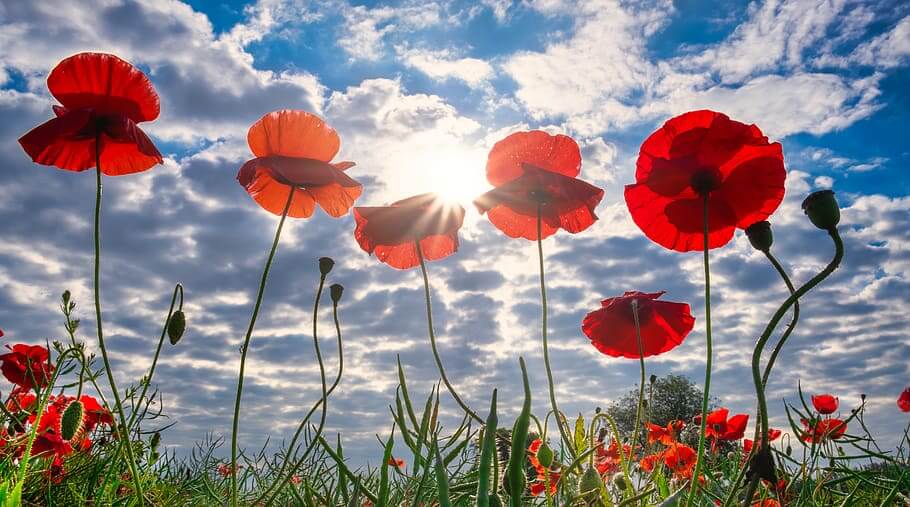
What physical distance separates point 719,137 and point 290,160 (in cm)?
138

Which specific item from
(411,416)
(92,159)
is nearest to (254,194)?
(92,159)

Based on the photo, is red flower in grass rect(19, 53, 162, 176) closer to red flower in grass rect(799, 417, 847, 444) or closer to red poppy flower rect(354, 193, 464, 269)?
red poppy flower rect(354, 193, 464, 269)

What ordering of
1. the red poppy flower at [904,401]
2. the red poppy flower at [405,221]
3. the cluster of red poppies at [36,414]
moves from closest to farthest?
the red poppy flower at [405,221] → the cluster of red poppies at [36,414] → the red poppy flower at [904,401]

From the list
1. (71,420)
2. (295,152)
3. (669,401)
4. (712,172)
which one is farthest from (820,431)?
(669,401)

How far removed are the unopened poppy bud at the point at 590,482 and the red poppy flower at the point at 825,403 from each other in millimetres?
3454

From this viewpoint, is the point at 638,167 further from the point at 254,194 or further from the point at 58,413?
the point at 58,413

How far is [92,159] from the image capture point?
2717 millimetres

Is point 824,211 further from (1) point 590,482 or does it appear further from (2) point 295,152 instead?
(2) point 295,152

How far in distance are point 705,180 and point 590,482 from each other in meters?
0.88

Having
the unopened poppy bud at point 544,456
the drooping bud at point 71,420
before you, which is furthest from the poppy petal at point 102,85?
the unopened poppy bud at point 544,456

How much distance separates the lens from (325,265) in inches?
103

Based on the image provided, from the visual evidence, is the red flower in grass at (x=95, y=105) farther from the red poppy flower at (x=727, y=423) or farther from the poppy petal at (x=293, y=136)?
the red poppy flower at (x=727, y=423)

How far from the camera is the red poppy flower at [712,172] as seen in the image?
190cm

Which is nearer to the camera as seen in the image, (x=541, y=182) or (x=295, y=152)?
(x=541, y=182)
